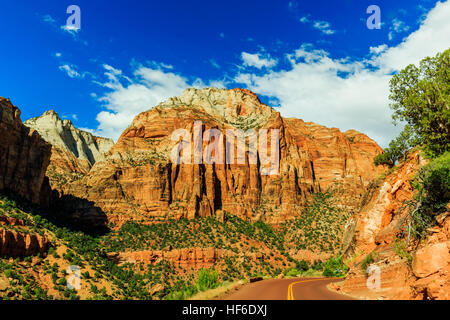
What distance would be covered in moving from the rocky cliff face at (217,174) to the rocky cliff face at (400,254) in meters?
59.0

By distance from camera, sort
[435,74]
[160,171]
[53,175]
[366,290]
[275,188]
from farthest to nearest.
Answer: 1. [275,188]
2. [53,175]
3. [160,171]
4. [435,74]
5. [366,290]

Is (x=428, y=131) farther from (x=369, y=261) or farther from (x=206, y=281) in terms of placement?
(x=206, y=281)

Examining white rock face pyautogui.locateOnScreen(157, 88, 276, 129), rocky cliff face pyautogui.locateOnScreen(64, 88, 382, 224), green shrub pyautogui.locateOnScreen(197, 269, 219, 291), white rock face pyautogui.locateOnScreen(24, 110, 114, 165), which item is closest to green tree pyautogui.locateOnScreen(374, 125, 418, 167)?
green shrub pyautogui.locateOnScreen(197, 269, 219, 291)

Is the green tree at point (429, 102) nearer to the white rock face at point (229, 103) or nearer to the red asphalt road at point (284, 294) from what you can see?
the red asphalt road at point (284, 294)

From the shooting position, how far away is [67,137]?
15388 cm

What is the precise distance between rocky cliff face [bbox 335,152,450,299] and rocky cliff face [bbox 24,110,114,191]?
7809 cm

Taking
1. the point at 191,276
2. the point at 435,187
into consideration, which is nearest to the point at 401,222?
the point at 435,187

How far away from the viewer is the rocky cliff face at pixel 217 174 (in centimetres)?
7994

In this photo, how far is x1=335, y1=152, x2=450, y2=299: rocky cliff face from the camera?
11641 mm

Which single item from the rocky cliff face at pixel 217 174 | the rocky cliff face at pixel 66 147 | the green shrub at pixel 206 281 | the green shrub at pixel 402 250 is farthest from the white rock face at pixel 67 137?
the green shrub at pixel 402 250

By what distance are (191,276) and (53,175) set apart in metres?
55.5

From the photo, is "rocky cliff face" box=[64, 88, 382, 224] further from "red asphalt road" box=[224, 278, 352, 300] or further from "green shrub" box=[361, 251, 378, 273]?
"green shrub" box=[361, 251, 378, 273]
